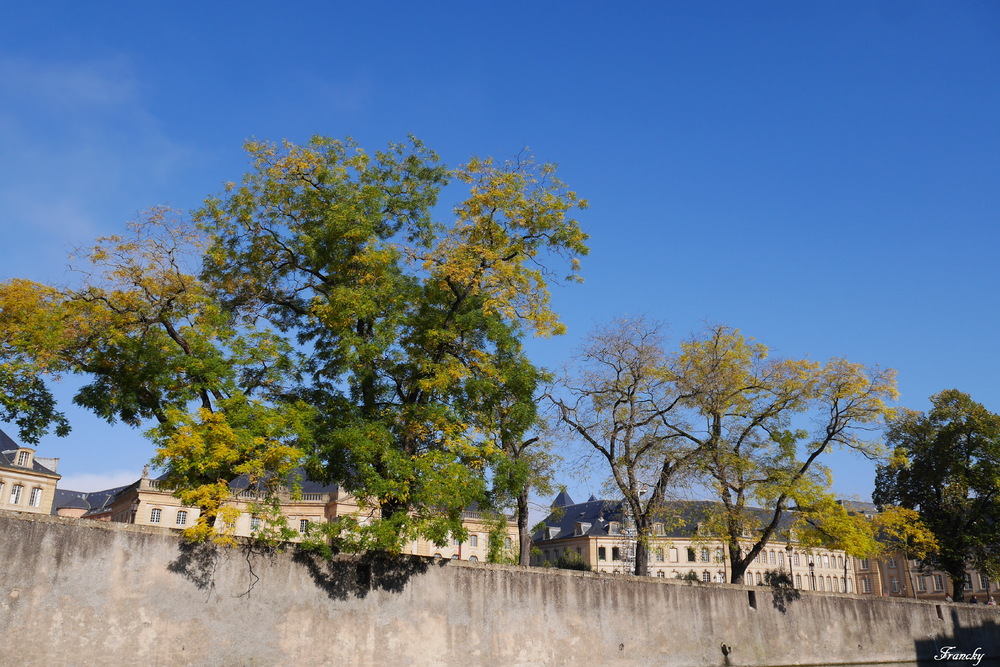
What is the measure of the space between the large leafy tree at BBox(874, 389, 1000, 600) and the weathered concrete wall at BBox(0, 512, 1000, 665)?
16366mm

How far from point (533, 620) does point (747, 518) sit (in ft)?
33.8

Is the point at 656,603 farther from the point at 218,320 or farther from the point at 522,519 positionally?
the point at 218,320

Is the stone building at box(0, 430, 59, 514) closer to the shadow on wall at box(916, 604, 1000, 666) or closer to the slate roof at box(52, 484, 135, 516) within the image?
the slate roof at box(52, 484, 135, 516)

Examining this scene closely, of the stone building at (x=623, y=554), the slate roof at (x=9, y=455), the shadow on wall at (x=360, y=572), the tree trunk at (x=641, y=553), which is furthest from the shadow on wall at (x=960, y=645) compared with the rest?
the slate roof at (x=9, y=455)

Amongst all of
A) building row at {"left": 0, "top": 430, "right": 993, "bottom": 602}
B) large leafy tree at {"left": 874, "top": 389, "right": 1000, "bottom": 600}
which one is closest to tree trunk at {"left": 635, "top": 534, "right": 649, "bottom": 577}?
building row at {"left": 0, "top": 430, "right": 993, "bottom": 602}

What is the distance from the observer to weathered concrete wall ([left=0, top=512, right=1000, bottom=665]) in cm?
1377

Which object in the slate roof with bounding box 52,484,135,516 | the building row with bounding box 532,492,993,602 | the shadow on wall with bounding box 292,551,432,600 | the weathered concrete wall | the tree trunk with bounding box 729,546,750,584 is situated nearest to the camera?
the weathered concrete wall

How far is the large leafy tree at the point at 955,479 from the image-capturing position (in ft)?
126

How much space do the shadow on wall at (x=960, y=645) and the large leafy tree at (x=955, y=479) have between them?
2475mm

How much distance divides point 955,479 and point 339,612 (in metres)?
36.5

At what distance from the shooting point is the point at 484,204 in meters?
20.2

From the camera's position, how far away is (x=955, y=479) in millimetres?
39438

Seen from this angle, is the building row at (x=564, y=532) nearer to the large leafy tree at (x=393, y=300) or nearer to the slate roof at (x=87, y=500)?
the slate roof at (x=87, y=500)

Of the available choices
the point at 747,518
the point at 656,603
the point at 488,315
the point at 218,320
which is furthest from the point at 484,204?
the point at 747,518
